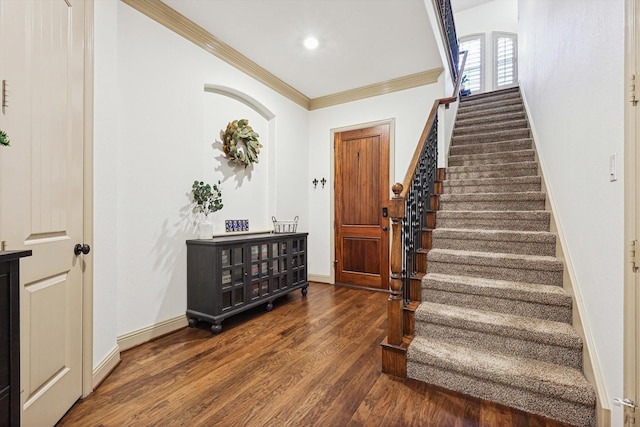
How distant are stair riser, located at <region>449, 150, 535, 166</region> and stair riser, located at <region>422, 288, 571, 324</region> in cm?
197

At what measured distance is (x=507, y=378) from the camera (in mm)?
1640

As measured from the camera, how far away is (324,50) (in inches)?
133

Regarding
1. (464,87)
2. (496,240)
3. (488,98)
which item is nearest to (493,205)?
(496,240)

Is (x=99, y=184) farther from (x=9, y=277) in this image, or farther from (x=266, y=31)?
(x=266, y=31)

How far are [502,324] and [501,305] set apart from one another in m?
0.23

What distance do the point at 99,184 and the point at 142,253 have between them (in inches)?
30.2

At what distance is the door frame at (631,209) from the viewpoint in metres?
1.17

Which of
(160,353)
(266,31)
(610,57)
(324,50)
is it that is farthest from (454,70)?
(160,353)

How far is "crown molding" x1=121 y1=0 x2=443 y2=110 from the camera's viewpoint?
2.59 metres

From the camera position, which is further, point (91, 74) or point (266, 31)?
point (266, 31)

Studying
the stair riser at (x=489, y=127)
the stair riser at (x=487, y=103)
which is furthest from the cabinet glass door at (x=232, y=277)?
the stair riser at (x=487, y=103)

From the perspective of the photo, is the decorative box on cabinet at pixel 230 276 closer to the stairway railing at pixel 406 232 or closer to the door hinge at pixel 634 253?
the stairway railing at pixel 406 232

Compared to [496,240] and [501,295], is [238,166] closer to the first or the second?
[496,240]

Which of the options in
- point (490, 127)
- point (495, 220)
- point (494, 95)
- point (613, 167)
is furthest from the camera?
point (494, 95)
